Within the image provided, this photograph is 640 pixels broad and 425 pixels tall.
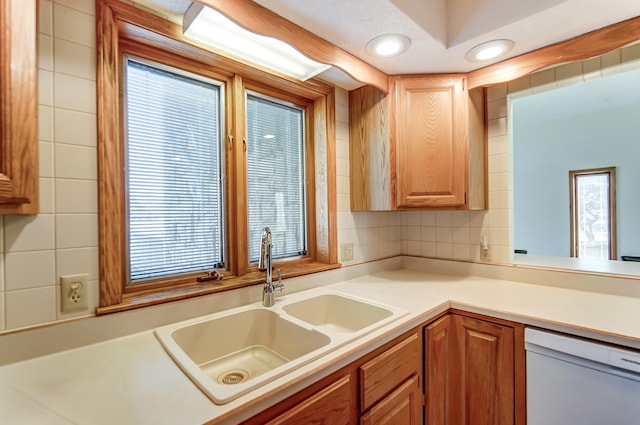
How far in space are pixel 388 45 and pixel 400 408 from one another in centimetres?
153

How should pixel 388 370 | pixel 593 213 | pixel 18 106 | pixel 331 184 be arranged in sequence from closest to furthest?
pixel 18 106 < pixel 388 370 < pixel 331 184 < pixel 593 213

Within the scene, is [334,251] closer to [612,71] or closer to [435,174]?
[435,174]

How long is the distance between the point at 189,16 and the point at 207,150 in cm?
53

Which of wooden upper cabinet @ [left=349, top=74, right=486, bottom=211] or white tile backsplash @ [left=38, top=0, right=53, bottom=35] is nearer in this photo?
white tile backsplash @ [left=38, top=0, right=53, bottom=35]

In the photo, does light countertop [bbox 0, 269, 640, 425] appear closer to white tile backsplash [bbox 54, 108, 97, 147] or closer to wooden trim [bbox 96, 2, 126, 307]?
wooden trim [bbox 96, 2, 126, 307]

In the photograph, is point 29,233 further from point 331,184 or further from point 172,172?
point 331,184

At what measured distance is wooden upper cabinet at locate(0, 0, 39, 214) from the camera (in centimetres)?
68

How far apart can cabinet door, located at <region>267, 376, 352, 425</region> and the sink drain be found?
0.37 metres

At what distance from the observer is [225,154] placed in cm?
139

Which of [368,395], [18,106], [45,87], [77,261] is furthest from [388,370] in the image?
[45,87]

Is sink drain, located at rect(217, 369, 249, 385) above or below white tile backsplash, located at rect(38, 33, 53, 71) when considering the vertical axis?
below

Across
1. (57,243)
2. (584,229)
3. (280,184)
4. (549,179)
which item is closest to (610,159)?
(549,179)

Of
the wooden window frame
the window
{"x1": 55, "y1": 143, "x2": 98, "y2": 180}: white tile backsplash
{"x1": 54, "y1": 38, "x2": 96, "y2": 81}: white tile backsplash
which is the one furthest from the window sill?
the window

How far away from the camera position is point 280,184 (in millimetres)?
1664
